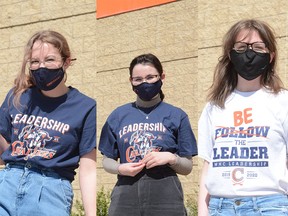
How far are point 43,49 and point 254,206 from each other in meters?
1.38

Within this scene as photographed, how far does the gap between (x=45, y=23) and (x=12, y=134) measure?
609 cm

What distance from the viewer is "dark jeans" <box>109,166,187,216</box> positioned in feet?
15.1

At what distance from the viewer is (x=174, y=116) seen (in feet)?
15.6

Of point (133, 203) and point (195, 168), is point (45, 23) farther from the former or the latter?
point (133, 203)

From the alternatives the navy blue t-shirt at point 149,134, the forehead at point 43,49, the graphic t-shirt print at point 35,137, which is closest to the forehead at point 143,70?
the navy blue t-shirt at point 149,134

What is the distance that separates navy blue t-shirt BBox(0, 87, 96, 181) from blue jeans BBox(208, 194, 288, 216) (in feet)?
2.64

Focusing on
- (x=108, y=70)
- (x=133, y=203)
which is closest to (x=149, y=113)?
(x=133, y=203)

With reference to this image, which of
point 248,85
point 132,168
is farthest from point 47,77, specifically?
point 248,85

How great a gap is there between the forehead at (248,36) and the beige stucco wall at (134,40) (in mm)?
3801

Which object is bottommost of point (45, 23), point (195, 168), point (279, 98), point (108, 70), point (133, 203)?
point (133, 203)

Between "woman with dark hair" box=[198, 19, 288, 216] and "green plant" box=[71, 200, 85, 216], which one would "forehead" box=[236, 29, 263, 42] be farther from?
"green plant" box=[71, 200, 85, 216]

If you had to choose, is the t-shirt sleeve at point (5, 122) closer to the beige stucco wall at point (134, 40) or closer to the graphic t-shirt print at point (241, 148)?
the graphic t-shirt print at point (241, 148)

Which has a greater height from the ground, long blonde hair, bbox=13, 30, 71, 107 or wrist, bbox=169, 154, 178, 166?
long blonde hair, bbox=13, 30, 71, 107

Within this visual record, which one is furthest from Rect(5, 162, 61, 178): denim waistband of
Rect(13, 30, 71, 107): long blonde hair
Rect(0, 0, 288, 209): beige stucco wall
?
Rect(0, 0, 288, 209): beige stucco wall
